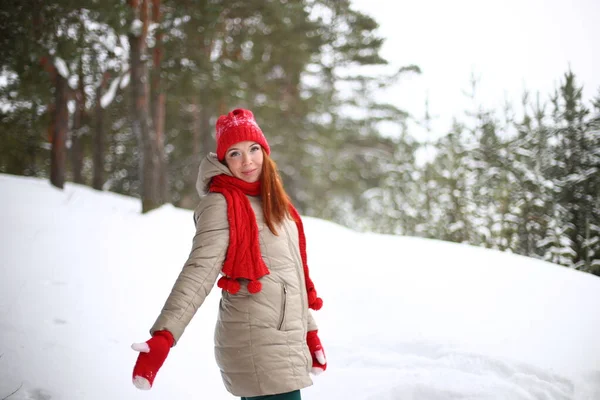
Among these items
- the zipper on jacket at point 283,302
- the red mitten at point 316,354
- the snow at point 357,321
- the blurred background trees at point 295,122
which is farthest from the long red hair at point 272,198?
the blurred background trees at point 295,122

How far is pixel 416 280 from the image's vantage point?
4484mm

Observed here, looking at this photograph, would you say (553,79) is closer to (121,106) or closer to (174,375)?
(174,375)

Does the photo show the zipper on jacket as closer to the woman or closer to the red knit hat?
the woman

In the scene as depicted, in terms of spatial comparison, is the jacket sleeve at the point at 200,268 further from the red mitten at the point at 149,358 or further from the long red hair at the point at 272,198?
the long red hair at the point at 272,198

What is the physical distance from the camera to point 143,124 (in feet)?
25.5

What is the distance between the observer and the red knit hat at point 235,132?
1917mm

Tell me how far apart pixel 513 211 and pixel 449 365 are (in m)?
3.08

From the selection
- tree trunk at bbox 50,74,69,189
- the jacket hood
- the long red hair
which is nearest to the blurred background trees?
tree trunk at bbox 50,74,69,189

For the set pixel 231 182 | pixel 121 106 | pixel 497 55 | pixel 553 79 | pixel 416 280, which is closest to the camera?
pixel 231 182

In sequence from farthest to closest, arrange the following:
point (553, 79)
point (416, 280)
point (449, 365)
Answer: point (553, 79) → point (416, 280) → point (449, 365)

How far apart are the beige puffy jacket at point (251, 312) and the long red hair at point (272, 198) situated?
0.15 ft

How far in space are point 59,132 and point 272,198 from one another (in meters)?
8.61

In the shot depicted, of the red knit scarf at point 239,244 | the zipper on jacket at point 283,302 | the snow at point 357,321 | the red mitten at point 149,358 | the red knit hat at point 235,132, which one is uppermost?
the red knit hat at point 235,132

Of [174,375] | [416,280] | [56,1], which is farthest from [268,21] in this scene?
[174,375]
